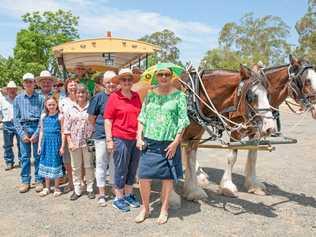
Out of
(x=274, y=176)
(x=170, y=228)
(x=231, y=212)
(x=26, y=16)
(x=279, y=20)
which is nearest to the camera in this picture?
(x=170, y=228)

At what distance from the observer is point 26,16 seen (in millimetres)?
33281

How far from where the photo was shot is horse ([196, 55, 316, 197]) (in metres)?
5.11

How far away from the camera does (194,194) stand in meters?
5.51

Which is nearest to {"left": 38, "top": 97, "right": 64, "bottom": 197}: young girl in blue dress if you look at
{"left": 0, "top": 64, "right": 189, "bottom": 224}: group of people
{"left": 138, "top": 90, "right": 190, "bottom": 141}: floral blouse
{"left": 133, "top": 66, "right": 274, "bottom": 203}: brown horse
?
{"left": 0, "top": 64, "right": 189, "bottom": 224}: group of people

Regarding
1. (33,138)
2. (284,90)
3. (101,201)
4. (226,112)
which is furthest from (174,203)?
(33,138)

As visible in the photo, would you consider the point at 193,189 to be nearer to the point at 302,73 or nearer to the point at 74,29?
the point at 302,73

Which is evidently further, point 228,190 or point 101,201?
point 228,190

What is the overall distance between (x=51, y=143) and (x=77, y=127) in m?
0.54

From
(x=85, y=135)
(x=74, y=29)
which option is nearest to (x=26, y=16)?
(x=74, y=29)

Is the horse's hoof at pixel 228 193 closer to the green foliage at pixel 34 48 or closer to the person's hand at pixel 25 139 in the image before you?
the person's hand at pixel 25 139

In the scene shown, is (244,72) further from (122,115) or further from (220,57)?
(220,57)

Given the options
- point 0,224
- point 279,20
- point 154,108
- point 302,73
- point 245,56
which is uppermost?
point 279,20

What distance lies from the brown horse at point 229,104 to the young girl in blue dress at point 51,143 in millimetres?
1288

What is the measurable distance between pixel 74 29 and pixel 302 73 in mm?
32154
